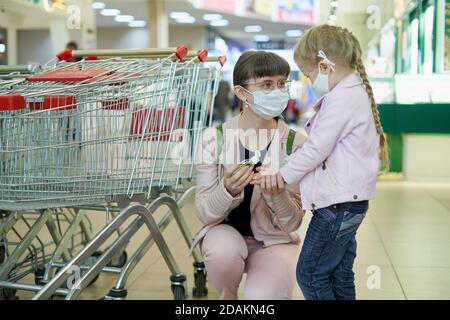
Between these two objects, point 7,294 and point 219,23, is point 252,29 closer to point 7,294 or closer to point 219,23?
point 219,23

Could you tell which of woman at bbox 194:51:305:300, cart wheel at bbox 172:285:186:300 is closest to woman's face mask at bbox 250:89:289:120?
woman at bbox 194:51:305:300

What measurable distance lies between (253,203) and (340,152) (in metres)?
0.38

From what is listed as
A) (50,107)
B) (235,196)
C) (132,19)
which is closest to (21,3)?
(50,107)

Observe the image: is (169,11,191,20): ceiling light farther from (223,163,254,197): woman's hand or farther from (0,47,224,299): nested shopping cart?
(223,163,254,197): woman's hand

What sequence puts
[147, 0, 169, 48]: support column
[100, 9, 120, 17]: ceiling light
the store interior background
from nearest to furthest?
the store interior background
[147, 0, 169, 48]: support column
[100, 9, 120, 17]: ceiling light

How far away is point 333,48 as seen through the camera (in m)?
1.89

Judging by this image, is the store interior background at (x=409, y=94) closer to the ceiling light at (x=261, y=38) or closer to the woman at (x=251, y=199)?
the woman at (x=251, y=199)

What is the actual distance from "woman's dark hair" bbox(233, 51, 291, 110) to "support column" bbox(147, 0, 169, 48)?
856 cm

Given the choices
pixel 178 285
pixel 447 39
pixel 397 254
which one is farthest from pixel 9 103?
pixel 397 254

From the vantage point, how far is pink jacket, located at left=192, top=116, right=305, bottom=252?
2002mm

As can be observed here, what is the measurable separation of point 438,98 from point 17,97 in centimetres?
221

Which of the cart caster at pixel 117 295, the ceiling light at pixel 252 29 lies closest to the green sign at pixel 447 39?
the cart caster at pixel 117 295

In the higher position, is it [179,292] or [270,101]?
[270,101]

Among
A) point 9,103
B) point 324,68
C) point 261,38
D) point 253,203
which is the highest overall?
point 261,38
